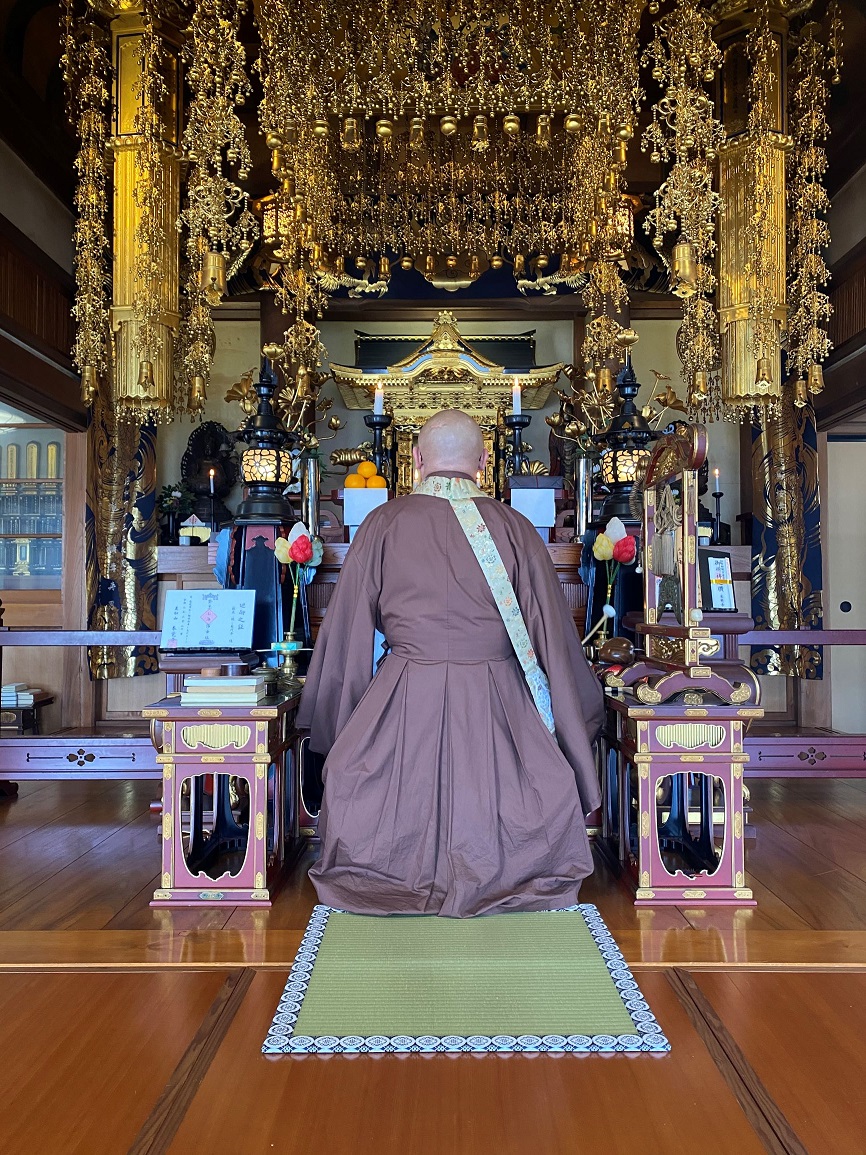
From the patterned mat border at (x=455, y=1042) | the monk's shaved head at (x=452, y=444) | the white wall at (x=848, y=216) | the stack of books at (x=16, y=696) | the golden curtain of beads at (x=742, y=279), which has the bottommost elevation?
the patterned mat border at (x=455, y=1042)

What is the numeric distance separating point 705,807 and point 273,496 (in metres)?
1.90

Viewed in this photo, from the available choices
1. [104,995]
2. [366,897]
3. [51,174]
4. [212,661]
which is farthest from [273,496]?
[51,174]

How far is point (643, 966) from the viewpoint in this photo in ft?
6.51

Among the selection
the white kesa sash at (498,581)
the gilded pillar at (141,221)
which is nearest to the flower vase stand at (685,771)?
the white kesa sash at (498,581)

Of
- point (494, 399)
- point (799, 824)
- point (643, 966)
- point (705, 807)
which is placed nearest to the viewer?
point (643, 966)

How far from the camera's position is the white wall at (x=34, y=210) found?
16.3ft

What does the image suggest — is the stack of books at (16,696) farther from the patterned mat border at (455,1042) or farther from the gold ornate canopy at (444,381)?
the patterned mat border at (455,1042)

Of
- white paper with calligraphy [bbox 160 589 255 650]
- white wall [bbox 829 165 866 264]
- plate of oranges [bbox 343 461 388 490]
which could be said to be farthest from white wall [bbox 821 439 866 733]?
white paper with calligraphy [bbox 160 589 255 650]

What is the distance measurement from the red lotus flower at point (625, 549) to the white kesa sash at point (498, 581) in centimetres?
102

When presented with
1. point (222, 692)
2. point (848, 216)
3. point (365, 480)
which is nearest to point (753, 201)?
point (848, 216)

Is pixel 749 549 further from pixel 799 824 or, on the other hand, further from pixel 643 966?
pixel 643 966

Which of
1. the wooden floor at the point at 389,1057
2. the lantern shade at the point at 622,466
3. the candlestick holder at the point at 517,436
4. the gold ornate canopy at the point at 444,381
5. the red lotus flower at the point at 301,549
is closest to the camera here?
the wooden floor at the point at 389,1057

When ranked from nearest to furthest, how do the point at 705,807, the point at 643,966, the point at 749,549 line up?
1. the point at 643,966
2. the point at 705,807
3. the point at 749,549

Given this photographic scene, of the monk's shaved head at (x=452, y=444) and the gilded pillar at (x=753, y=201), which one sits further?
the gilded pillar at (x=753, y=201)
